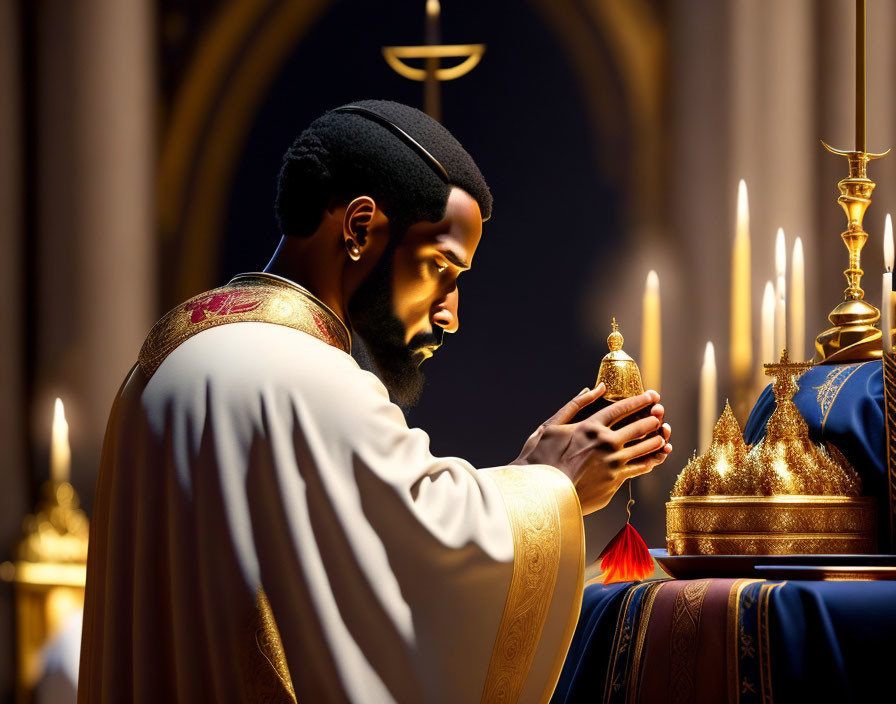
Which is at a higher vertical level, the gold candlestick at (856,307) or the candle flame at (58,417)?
the gold candlestick at (856,307)

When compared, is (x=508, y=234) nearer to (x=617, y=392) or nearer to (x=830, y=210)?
(x=830, y=210)

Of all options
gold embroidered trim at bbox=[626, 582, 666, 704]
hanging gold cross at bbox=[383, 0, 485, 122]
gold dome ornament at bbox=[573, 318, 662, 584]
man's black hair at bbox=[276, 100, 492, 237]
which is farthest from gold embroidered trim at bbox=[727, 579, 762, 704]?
hanging gold cross at bbox=[383, 0, 485, 122]

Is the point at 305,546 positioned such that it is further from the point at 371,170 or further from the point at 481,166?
the point at 481,166

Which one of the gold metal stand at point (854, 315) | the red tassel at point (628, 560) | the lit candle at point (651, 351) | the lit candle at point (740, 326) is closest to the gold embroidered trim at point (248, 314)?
the red tassel at point (628, 560)

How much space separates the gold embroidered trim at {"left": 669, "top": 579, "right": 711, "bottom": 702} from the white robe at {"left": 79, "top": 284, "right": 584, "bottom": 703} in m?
0.14

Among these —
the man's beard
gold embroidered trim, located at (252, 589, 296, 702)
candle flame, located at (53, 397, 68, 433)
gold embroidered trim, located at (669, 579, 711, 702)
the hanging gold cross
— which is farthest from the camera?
the hanging gold cross

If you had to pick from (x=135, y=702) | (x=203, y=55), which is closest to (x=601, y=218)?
(x=203, y=55)

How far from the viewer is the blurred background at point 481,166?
120 inches

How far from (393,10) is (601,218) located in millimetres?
885

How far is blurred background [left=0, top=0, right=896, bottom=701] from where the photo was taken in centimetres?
305

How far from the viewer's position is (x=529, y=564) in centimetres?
153

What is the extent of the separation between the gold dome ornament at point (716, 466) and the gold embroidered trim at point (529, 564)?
0.22 metres

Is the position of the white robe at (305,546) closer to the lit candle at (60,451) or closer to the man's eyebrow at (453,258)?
the man's eyebrow at (453,258)

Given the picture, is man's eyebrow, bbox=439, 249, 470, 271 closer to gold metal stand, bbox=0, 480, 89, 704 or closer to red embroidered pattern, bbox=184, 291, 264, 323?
red embroidered pattern, bbox=184, 291, 264, 323
